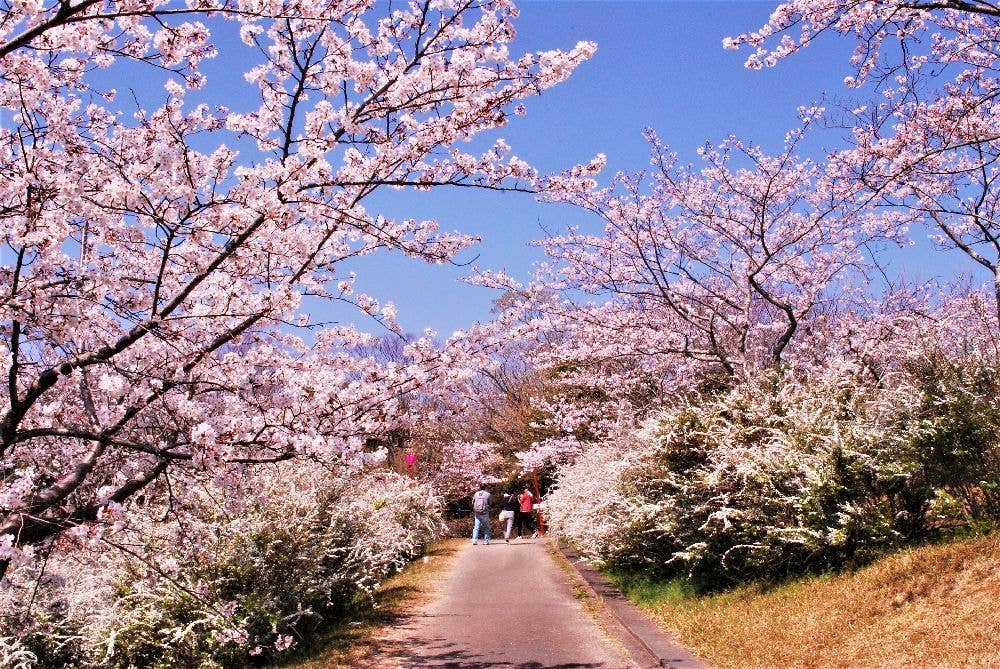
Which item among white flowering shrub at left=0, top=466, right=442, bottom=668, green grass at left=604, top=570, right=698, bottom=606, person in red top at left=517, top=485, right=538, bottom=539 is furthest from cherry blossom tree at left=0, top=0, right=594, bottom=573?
person in red top at left=517, top=485, right=538, bottom=539

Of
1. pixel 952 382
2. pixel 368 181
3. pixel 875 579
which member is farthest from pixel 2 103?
pixel 952 382

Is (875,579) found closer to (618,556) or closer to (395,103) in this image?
(618,556)

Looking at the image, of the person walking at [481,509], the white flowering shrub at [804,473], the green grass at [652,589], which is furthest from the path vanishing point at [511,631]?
the person walking at [481,509]

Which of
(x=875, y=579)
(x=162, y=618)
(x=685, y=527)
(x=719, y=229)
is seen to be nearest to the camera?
(x=875, y=579)

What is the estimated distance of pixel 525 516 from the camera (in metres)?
27.5

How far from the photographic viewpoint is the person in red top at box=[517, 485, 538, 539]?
84.2 feet

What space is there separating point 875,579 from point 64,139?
7420 millimetres

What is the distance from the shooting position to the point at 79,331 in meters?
4.97

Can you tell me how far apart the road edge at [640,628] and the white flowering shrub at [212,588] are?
3322 mm

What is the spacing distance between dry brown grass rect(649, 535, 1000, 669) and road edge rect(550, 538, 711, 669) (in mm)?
171

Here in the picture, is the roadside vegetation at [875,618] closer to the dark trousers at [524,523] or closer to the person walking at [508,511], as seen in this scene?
the person walking at [508,511]

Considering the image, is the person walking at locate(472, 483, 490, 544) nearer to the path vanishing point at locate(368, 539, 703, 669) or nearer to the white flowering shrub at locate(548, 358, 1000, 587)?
the path vanishing point at locate(368, 539, 703, 669)

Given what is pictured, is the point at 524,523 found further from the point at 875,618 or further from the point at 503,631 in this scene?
the point at 875,618

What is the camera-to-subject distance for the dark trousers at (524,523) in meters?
26.6
